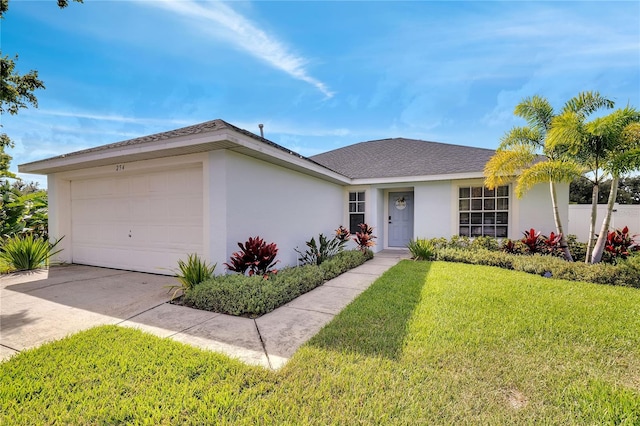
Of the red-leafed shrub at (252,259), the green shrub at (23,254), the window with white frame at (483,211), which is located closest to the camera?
the red-leafed shrub at (252,259)

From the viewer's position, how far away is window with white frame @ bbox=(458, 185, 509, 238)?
9.62m

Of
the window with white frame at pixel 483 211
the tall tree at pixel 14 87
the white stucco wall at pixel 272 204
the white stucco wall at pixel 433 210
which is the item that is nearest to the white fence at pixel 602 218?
the window with white frame at pixel 483 211

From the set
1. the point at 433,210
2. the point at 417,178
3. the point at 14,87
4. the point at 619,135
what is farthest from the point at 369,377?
the point at 14,87

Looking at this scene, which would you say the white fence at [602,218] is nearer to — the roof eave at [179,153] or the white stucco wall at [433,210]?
the white stucco wall at [433,210]

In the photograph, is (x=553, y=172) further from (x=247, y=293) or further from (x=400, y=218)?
(x=247, y=293)

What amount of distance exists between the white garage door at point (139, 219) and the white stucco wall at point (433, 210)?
798 cm

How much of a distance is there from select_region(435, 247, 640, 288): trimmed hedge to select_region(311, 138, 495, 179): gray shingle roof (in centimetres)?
305

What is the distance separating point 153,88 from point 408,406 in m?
13.1

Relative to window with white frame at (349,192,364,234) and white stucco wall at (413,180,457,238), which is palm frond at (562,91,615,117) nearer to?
white stucco wall at (413,180,457,238)

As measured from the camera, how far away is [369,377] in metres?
2.51

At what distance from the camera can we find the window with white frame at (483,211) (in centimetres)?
962

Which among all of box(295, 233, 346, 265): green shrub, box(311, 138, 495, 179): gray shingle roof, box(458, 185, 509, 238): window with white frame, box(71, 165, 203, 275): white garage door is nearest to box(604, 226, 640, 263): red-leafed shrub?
box(458, 185, 509, 238): window with white frame

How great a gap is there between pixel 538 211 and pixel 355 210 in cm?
636

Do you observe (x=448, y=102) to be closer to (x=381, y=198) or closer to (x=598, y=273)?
(x=381, y=198)
